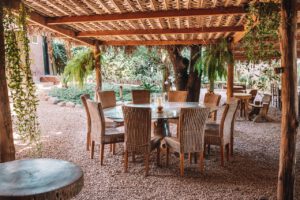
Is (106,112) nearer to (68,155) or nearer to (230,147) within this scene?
(68,155)

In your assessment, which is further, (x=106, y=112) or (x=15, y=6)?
(x=106, y=112)

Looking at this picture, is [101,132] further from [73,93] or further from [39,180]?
[73,93]

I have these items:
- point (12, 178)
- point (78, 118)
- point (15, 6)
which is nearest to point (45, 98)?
point (78, 118)

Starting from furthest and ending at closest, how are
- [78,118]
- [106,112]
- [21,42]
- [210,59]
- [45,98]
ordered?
[45,98]
[78,118]
[210,59]
[106,112]
[21,42]

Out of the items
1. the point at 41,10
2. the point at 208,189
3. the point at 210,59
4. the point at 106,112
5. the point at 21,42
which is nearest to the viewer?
the point at 21,42

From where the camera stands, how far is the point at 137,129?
12.3 ft

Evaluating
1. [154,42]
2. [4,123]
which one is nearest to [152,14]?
[4,123]

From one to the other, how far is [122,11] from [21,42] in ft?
5.77

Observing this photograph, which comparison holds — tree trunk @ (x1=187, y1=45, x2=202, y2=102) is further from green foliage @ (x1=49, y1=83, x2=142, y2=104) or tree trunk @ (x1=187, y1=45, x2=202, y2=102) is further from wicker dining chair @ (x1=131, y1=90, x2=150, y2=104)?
green foliage @ (x1=49, y1=83, x2=142, y2=104)

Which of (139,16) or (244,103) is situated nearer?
(139,16)

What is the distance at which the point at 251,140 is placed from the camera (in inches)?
218

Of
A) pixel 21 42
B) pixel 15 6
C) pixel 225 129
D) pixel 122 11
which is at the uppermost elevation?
pixel 122 11

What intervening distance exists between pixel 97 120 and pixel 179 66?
147 inches

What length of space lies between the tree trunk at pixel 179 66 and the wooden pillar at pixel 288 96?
15.4 ft
